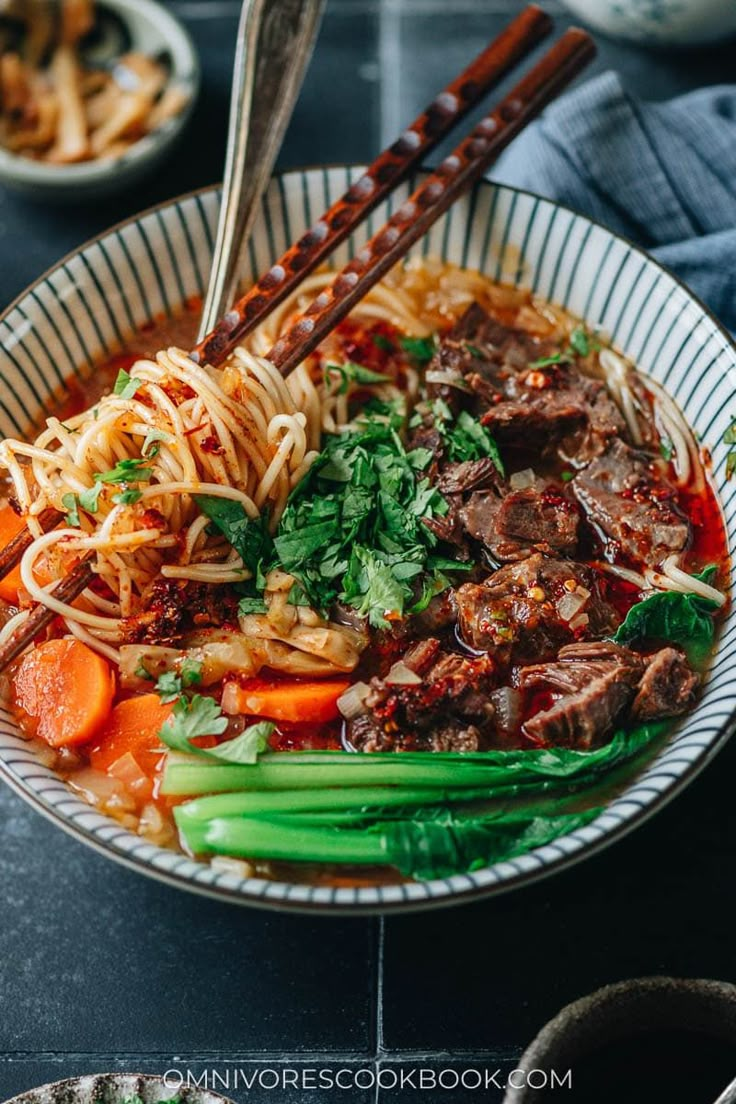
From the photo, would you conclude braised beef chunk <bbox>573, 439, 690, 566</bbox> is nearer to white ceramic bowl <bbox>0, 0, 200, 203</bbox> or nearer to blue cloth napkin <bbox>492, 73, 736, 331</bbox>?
blue cloth napkin <bbox>492, 73, 736, 331</bbox>

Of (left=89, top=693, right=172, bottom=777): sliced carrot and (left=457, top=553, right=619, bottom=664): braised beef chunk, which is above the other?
(left=457, top=553, right=619, bottom=664): braised beef chunk

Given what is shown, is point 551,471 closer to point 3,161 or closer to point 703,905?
point 703,905

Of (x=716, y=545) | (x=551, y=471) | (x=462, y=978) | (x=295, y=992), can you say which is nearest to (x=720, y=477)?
(x=716, y=545)

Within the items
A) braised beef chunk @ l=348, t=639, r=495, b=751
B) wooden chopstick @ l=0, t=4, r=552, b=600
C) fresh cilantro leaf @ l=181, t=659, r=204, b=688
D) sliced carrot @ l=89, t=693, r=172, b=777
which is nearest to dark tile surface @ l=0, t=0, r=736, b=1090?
sliced carrot @ l=89, t=693, r=172, b=777

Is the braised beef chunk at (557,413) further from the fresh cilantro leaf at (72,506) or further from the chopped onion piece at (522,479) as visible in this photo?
the fresh cilantro leaf at (72,506)

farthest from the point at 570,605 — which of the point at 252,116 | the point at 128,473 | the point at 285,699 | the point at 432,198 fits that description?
the point at 252,116
